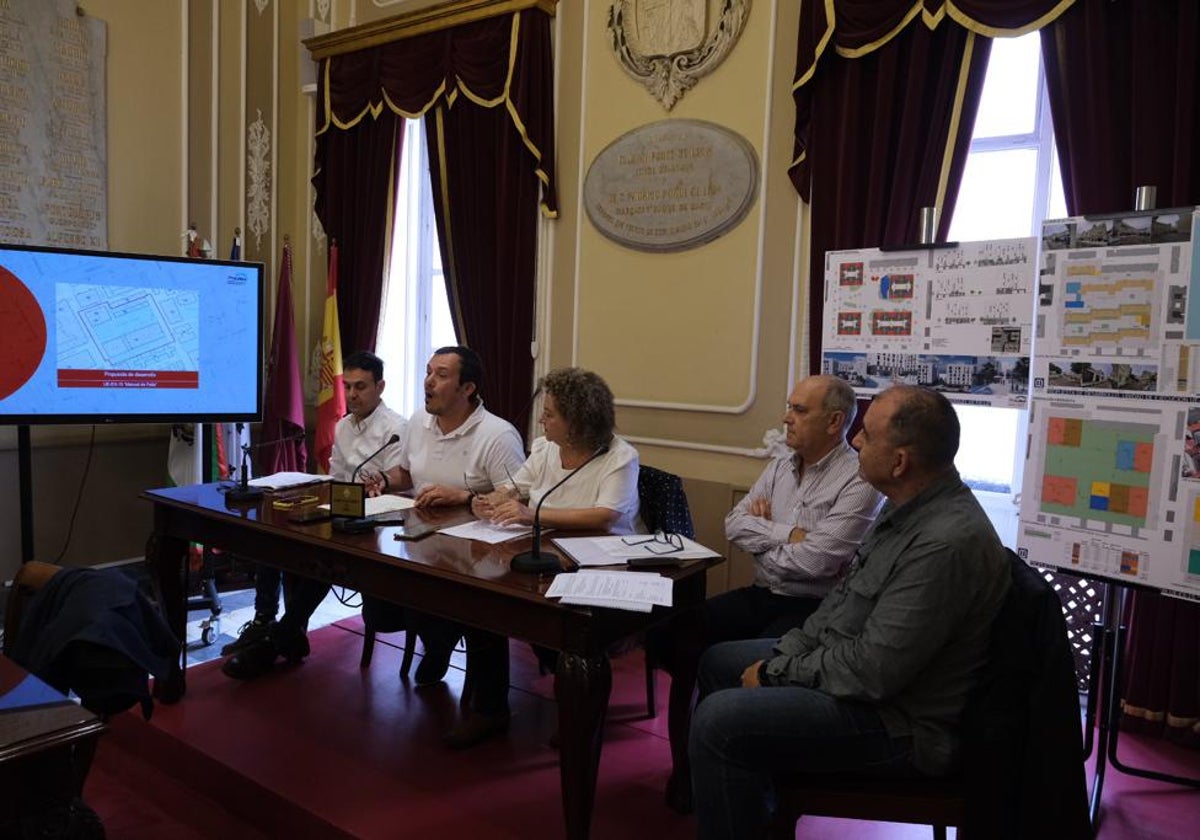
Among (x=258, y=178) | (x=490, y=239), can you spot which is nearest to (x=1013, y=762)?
(x=490, y=239)

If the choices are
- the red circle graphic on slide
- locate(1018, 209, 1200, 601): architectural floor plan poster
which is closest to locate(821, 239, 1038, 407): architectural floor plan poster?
locate(1018, 209, 1200, 601): architectural floor plan poster

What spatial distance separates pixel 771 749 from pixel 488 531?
1017 mm

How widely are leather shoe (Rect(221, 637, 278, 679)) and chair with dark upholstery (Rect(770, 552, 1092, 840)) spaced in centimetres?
207

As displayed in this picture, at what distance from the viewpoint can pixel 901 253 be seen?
2.66 metres

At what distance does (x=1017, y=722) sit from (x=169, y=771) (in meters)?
2.32

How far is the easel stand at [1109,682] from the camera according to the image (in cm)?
219

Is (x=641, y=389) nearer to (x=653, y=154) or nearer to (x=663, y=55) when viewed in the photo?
(x=653, y=154)

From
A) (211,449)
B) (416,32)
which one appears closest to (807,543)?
(211,449)

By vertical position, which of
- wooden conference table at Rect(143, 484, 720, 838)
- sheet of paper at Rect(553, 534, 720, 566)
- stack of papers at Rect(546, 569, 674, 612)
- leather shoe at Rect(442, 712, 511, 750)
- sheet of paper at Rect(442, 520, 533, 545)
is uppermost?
sheet of paper at Rect(553, 534, 720, 566)

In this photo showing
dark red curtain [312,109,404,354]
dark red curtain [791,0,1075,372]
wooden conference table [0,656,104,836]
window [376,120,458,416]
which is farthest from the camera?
window [376,120,458,416]

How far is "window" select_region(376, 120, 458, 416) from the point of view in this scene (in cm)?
445

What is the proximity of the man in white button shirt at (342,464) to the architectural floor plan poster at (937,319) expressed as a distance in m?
1.68

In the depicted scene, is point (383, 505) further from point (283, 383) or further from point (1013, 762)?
point (283, 383)

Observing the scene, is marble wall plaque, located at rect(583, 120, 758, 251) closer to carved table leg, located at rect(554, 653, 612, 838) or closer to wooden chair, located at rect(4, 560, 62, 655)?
carved table leg, located at rect(554, 653, 612, 838)
